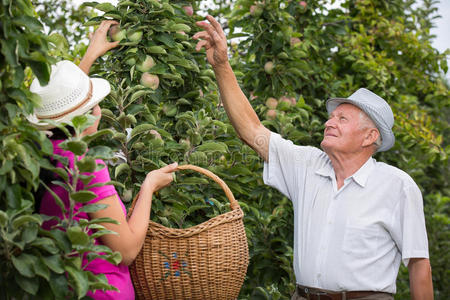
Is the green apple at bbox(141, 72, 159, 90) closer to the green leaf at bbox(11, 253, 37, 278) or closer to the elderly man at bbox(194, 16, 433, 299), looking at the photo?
the elderly man at bbox(194, 16, 433, 299)

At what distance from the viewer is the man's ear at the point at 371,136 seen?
2.55m

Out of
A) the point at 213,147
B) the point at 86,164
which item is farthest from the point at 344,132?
the point at 86,164

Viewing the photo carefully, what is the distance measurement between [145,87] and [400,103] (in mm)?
3481

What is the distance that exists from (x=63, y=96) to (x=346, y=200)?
1.23 m

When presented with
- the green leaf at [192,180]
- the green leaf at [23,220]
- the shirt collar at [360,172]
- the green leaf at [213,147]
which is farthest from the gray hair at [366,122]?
the green leaf at [23,220]

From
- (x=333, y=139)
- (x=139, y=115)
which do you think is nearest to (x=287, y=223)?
(x=333, y=139)

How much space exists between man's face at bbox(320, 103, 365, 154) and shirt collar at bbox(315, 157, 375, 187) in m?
0.07

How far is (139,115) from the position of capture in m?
2.50

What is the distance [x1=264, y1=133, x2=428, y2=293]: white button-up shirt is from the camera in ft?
7.63

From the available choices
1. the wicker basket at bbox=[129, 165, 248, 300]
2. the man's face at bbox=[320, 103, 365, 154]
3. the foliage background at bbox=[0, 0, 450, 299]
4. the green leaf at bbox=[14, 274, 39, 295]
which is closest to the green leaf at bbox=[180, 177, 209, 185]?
the foliage background at bbox=[0, 0, 450, 299]

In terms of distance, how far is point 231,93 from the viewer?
8.47 ft

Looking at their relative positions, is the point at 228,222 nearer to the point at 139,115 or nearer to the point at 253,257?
the point at 139,115

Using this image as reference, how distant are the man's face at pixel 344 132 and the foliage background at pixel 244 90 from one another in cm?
46

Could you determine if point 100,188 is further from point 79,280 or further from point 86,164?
point 79,280
